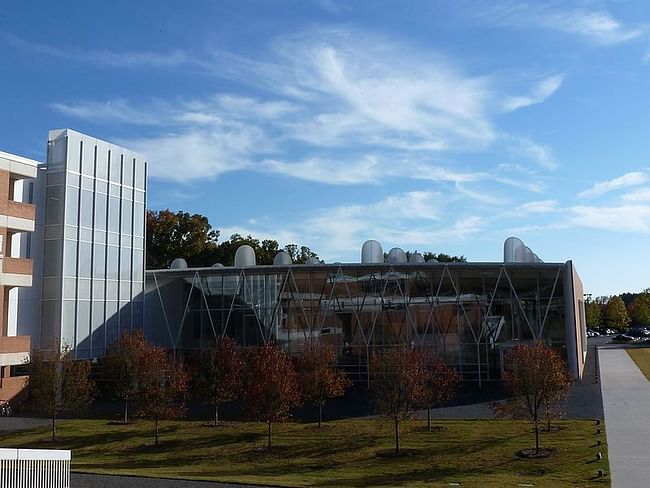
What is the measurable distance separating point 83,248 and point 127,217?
173 inches

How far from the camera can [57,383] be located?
99.3 feet

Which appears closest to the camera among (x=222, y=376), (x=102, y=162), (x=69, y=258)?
(x=222, y=376)

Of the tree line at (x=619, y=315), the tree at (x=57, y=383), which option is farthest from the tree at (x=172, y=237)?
the tree line at (x=619, y=315)

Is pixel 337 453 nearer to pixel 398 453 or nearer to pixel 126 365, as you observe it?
pixel 398 453

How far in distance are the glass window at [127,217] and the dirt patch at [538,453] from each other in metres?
28.8

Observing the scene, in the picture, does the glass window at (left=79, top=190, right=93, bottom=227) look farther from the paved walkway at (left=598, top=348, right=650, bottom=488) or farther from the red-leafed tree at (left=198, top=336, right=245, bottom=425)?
the paved walkway at (left=598, top=348, right=650, bottom=488)

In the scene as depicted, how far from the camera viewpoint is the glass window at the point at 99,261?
1615 inches

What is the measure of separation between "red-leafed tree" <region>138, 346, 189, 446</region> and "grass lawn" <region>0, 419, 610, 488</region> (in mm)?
858

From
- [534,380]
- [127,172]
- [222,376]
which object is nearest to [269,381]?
[222,376]

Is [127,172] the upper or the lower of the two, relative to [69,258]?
upper

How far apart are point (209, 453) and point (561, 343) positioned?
2547 cm

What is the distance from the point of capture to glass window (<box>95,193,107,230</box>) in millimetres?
41156

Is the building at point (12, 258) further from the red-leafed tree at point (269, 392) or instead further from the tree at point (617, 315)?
the tree at point (617, 315)

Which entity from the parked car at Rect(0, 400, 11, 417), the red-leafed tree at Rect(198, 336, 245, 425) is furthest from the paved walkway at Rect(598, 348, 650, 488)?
the parked car at Rect(0, 400, 11, 417)
